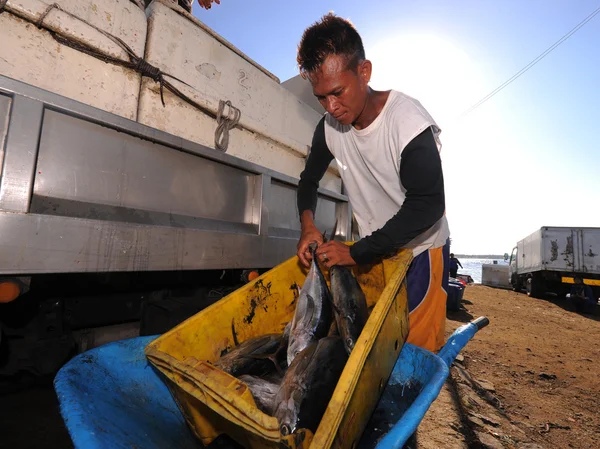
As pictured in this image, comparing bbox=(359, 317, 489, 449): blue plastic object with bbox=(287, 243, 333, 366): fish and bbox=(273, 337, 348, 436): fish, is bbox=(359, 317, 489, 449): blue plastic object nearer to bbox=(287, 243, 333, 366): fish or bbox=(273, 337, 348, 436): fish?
bbox=(273, 337, 348, 436): fish

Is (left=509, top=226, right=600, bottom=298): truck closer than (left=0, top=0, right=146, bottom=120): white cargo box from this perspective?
No

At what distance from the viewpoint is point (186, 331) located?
1406 mm

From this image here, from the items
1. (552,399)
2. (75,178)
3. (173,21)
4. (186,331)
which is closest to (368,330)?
(186,331)

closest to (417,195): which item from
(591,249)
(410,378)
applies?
(410,378)

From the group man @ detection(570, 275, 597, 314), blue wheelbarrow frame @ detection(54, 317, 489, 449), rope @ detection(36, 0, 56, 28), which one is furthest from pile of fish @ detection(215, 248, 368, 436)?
man @ detection(570, 275, 597, 314)

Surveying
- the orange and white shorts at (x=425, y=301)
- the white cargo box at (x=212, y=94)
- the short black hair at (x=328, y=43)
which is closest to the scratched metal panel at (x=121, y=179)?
the white cargo box at (x=212, y=94)

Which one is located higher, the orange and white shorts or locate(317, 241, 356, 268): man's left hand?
locate(317, 241, 356, 268): man's left hand

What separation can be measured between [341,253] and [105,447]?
4.27 feet

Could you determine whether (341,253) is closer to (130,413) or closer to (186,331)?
(186,331)

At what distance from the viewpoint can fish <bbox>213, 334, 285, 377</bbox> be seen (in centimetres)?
144

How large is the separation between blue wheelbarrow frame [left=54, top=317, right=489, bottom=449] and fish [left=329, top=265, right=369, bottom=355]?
346 millimetres

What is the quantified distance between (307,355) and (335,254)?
0.64 m

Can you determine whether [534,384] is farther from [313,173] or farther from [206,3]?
[206,3]

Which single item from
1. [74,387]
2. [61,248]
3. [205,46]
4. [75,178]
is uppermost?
[205,46]
